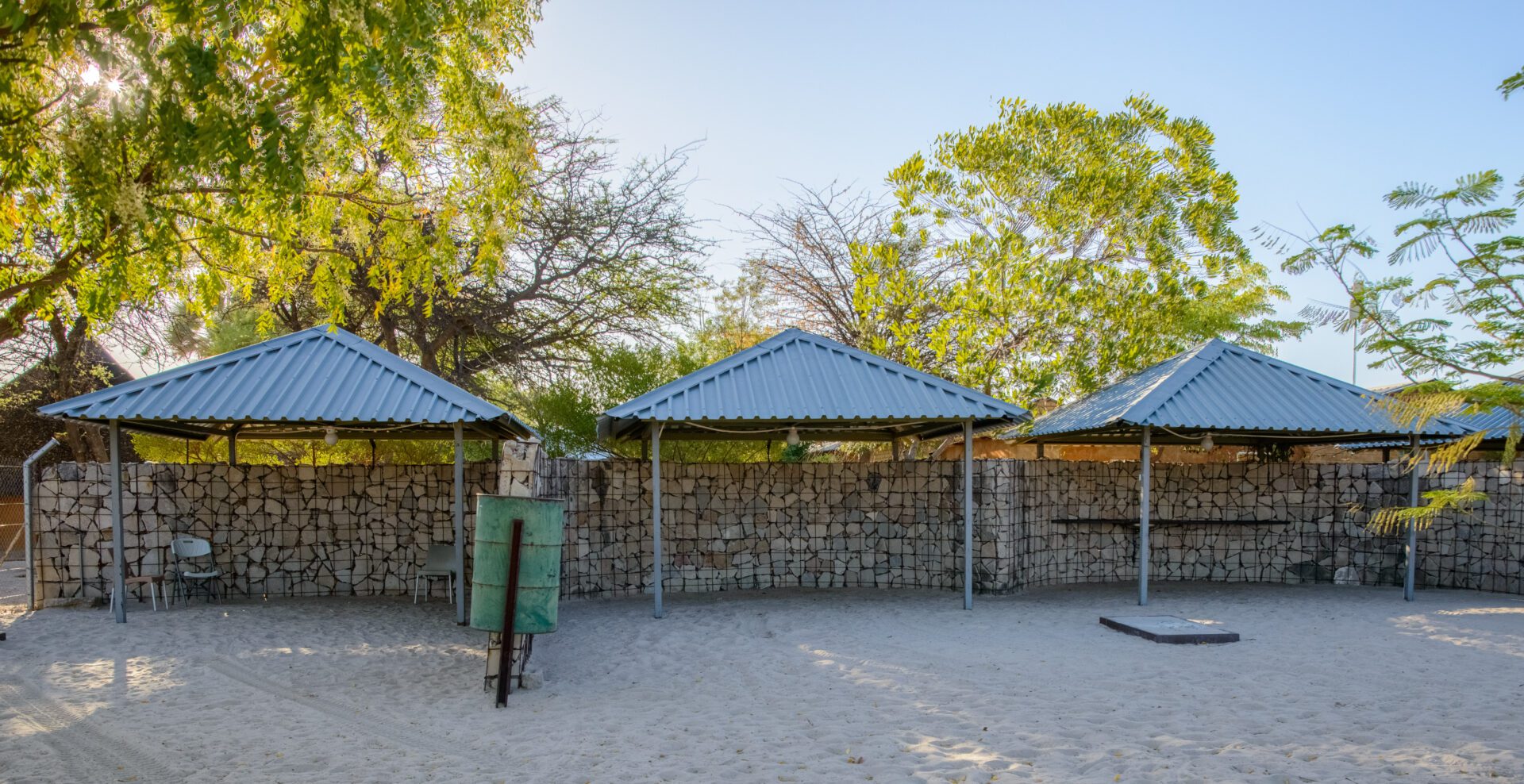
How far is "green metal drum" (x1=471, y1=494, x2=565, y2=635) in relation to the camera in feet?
21.9

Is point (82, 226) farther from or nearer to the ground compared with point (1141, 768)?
farther from the ground

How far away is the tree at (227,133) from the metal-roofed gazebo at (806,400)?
8.71 ft

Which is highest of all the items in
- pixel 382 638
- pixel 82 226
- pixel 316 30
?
pixel 316 30

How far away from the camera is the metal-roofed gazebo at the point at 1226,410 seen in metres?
10.9

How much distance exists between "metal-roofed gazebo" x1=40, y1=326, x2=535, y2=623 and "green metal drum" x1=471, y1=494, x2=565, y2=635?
3.12 metres

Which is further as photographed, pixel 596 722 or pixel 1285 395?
pixel 1285 395

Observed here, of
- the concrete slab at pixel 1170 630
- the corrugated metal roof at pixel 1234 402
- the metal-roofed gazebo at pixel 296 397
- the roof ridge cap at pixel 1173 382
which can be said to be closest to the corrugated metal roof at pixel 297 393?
the metal-roofed gazebo at pixel 296 397

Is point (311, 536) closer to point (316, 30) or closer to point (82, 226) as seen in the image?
point (82, 226)

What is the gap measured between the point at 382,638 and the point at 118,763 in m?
3.87

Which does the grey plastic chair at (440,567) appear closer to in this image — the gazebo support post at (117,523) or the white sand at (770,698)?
the white sand at (770,698)

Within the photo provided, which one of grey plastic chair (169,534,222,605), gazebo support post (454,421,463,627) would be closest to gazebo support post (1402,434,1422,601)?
gazebo support post (454,421,463,627)

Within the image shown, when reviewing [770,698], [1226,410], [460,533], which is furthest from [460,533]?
[1226,410]

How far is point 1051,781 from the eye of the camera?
491cm

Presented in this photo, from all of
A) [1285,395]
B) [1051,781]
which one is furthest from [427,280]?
[1285,395]
